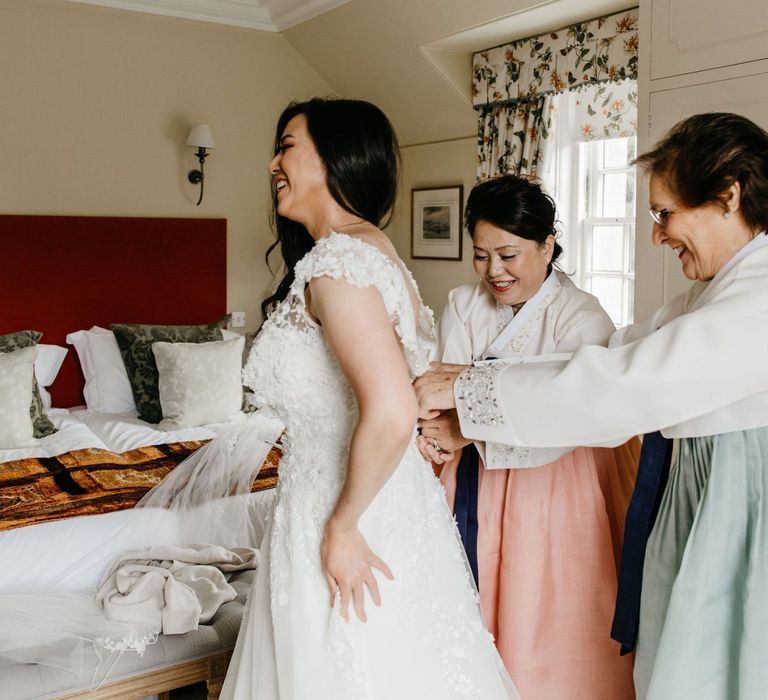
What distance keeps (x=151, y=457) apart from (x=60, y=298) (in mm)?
1542

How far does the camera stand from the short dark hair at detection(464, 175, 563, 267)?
1.99 m

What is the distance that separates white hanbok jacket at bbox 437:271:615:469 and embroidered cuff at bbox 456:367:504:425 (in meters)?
0.22

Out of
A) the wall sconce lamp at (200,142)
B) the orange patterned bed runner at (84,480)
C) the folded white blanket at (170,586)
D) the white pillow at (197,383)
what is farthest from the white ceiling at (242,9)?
the folded white blanket at (170,586)

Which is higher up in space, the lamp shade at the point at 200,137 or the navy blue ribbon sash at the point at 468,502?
the lamp shade at the point at 200,137

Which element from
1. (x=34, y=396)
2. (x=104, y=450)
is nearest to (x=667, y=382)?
(x=104, y=450)

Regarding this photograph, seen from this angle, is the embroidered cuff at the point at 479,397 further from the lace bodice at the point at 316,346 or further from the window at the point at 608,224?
the window at the point at 608,224

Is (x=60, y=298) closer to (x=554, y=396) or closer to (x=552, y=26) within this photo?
(x=552, y=26)

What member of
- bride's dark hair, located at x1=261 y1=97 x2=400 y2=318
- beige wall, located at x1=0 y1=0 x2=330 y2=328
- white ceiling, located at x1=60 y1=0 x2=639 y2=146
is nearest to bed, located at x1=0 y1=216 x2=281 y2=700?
beige wall, located at x1=0 y1=0 x2=330 y2=328

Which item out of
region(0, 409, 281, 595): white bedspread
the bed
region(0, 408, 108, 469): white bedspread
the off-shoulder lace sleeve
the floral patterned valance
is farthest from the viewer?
the floral patterned valance

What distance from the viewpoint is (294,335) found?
4.71ft

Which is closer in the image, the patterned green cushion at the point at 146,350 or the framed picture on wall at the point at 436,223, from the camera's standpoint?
the patterned green cushion at the point at 146,350

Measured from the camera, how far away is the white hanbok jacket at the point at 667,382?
1.38 meters

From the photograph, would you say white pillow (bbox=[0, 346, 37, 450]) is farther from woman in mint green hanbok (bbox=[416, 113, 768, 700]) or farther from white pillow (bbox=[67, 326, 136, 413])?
woman in mint green hanbok (bbox=[416, 113, 768, 700])

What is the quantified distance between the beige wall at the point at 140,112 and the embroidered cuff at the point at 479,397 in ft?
11.5
